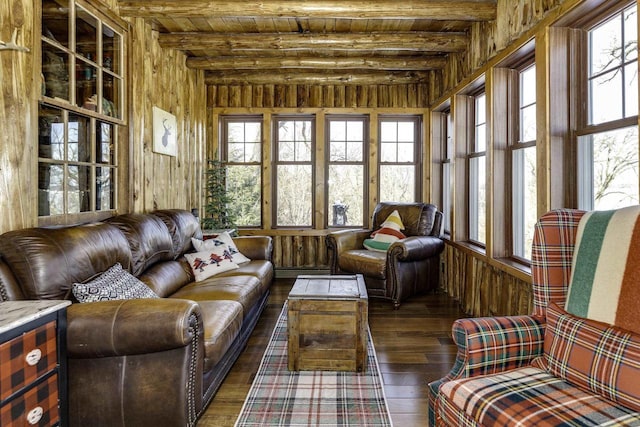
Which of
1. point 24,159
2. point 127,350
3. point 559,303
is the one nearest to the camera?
point 559,303

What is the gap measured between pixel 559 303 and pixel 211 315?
185 centimetres

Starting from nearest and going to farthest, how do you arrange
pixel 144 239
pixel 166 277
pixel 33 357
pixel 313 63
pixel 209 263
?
pixel 33 357 < pixel 144 239 < pixel 166 277 < pixel 209 263 < pixel 313 63

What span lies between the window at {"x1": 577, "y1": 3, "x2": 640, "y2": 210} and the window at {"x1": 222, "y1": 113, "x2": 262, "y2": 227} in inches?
163

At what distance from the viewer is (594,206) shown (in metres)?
2.45

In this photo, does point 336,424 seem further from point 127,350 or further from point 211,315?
point 127,350

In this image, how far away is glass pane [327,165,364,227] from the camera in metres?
5.78

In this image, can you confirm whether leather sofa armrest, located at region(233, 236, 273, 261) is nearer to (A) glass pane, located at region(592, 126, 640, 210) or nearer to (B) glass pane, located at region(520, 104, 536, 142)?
(B) glass pane, located at region(520, 104, 536, 142)

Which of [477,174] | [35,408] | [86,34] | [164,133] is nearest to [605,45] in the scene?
[477,174]

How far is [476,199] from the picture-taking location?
4.38 m

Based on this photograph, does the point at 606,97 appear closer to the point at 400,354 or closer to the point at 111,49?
the point at 400,354

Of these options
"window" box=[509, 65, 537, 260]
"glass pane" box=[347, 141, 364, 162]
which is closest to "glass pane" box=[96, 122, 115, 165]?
"glass pane" box=[347, 141, 364, 162]

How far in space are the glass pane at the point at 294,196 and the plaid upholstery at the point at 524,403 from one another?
433cm

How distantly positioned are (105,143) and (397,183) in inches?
150

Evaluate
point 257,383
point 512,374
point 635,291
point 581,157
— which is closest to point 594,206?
point 581,157
